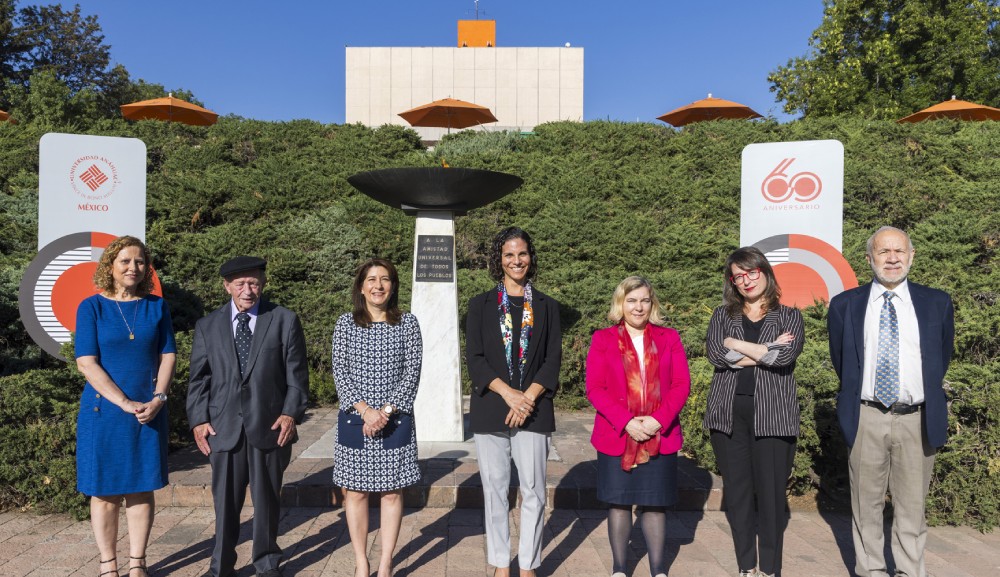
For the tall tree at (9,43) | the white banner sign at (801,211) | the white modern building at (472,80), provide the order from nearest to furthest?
the white banner sign at (801,211) < the tall tree at (9,43) < the white modern building at (472,80)

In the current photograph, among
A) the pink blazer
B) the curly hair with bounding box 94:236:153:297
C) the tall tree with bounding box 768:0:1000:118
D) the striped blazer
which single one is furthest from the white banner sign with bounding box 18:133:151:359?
the tall tree with bounding box 768:0:1000:118

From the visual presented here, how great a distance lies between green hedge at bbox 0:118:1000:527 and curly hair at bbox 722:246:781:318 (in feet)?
4.68

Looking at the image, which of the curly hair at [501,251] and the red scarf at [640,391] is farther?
the curly hair at [501,251]

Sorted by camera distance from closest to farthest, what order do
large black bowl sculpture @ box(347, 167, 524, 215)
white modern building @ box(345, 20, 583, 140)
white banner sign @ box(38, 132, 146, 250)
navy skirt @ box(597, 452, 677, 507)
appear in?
A: navy skirt @ box(597, 452, 677, 507) → large black bowl sculpture @ box(347, 167, 524, 215) → white banner sign @ box(38, 132, 146, 250) → white modern building @ box(345, 20, 583, 140)

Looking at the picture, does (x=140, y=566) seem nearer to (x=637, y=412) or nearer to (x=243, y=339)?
(x=243, y=339)

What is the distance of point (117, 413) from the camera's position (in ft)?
10.1

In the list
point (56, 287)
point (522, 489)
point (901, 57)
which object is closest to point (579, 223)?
point (56, 287)

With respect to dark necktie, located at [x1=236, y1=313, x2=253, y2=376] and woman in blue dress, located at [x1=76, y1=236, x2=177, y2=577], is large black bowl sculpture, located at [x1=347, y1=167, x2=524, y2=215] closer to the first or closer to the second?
dark necktie, located at [x1=236, y1=313, x2=253, y2=376]

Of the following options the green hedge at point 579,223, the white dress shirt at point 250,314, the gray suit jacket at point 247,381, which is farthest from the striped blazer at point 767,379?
the white dress shirt at point 250,314

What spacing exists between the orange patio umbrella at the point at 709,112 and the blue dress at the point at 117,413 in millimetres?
13780

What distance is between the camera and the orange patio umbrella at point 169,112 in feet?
48.0

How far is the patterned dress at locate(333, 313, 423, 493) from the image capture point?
3.04m

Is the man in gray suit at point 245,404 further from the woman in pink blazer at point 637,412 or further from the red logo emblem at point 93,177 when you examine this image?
the red logo emblem at point 93,177

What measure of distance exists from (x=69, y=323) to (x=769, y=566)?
586cm
